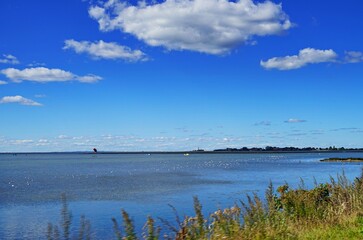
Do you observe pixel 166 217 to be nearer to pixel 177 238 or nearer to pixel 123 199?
pixel 123 199

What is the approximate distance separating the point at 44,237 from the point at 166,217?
7.97 metres

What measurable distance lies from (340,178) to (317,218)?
3.31m

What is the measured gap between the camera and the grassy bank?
7.95 metres

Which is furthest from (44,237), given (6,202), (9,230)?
(6,202)

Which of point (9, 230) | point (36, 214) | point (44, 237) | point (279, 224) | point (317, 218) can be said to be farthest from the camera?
point (36, 214)

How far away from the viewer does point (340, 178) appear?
15.2 meters

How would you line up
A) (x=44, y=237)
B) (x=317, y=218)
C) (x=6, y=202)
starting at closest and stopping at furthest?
(x=317, y=218), (x=44, y=237), (x=6, y=202)

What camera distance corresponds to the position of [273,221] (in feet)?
33.5

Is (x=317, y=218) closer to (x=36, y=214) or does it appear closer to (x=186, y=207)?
(x=186, y=207)

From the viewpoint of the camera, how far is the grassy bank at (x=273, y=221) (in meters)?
7.95

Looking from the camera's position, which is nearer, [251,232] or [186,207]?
[251,232]

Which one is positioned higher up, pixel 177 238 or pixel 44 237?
pixel 177 238

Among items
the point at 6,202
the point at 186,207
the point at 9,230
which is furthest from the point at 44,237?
the point at 6,202

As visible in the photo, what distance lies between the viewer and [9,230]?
24422 millimetres
